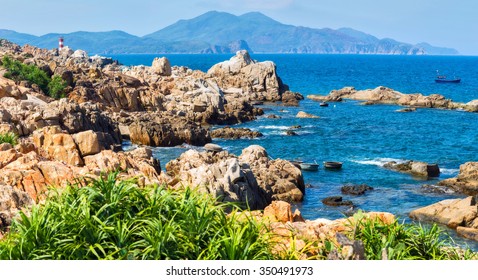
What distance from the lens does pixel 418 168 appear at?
A: 46938mm

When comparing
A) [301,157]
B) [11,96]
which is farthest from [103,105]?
[301,157]

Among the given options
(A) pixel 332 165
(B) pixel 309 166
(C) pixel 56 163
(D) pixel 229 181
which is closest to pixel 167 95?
(B) pixel 309 166

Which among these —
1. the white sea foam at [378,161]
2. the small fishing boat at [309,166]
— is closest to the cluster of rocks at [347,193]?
the small fishing boat at [309,166]

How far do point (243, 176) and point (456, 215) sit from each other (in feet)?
41.4

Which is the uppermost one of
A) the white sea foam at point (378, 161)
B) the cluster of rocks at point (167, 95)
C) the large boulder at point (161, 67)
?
the large boulder at point (161, 67)

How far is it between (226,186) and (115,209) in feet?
67.6

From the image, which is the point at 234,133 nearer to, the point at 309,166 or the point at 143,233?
the point at 309,166

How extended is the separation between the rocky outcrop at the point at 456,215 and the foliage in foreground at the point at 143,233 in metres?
22.7

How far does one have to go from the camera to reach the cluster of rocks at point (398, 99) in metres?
93.6

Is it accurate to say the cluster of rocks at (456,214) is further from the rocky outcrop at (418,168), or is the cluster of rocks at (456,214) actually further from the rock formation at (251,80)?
the rock formation at (251,80)

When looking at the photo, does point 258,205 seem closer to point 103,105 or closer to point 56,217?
point 56,217

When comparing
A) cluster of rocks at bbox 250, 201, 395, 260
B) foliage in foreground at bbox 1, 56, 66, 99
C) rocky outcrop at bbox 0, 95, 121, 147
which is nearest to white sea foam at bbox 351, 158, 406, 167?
rocky outcrop at bbox 0, 95, 121, 147

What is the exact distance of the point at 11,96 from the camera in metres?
54.4

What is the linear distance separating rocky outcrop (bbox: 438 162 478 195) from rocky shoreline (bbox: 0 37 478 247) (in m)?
0.08
